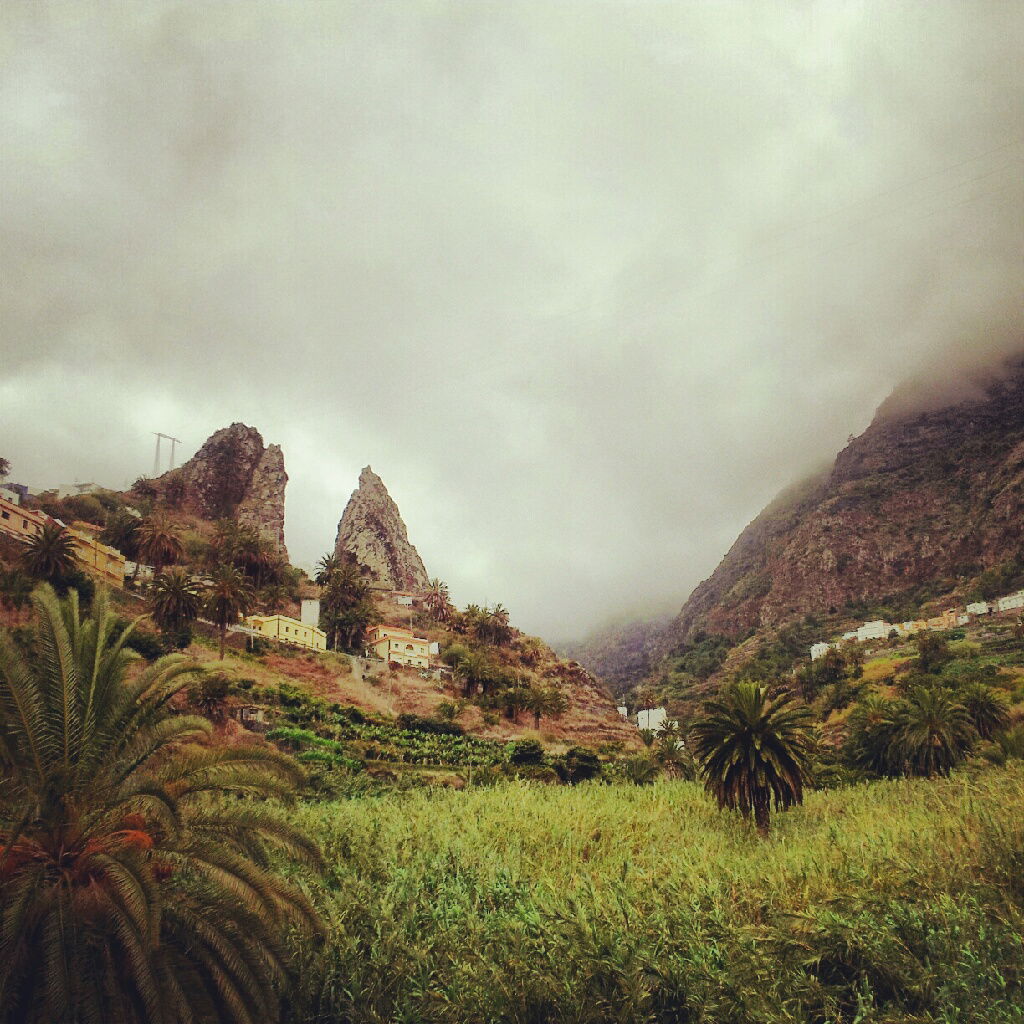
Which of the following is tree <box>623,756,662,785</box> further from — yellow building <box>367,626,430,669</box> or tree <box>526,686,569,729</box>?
yellow building <box>367,626,430,669</box>

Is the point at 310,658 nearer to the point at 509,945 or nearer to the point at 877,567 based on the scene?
the point at 509,945

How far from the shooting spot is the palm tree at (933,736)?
101ft

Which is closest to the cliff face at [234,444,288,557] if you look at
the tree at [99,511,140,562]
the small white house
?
the tree at [99,511,140,562]

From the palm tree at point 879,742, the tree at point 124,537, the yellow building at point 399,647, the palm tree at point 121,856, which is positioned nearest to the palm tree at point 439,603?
the yellow building at point 399,647

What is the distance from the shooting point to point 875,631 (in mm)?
106312

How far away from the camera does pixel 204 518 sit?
111812mm

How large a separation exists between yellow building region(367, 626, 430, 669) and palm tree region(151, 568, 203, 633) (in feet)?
110

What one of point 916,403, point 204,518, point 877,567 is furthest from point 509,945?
point 916,403

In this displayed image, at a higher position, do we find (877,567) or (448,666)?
(877,567)

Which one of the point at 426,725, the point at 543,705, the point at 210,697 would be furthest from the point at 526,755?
the point at 210,697

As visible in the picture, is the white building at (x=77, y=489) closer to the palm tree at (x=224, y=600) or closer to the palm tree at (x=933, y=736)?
the palm tree at (x=224, y=600)

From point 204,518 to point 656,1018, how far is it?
116606 mm

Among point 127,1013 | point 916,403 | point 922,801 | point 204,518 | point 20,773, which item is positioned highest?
point 916,403

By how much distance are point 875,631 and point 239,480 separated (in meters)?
113
